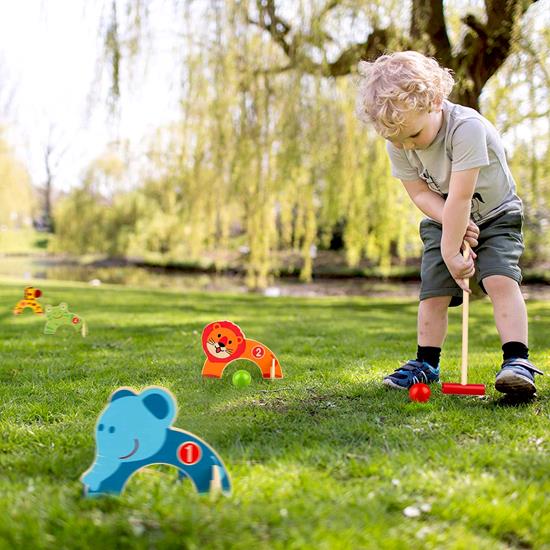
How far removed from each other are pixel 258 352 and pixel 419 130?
1.35m

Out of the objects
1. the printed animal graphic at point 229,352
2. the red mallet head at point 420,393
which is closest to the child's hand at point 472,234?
the red mallet head at point 420,393

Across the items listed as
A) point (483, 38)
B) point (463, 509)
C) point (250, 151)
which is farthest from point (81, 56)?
point (463, 509)

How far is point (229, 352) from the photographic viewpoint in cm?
331

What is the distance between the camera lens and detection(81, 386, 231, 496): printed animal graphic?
172 centimetres

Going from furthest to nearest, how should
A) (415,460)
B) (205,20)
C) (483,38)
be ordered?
(483,38), (205,20), (415,460)

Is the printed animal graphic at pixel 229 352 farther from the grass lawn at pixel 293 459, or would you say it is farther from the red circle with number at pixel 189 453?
the red circle with number at pixel 189 453

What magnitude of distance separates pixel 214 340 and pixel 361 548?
1.97 metres

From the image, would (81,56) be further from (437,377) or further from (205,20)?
(437,377)

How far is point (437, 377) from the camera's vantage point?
3174mm

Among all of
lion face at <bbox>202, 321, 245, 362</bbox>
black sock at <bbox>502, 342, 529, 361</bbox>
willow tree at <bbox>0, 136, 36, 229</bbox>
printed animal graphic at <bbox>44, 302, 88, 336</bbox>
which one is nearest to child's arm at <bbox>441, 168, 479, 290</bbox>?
black sock at <bbox>502, 342, 529, 361</bbox>

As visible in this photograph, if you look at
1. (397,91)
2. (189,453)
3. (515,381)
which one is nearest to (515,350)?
(515,381)

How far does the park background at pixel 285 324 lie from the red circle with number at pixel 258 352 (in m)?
0.18

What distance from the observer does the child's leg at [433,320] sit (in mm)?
3166

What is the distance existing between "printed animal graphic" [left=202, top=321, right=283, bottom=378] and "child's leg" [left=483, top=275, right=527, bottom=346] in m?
1.09
